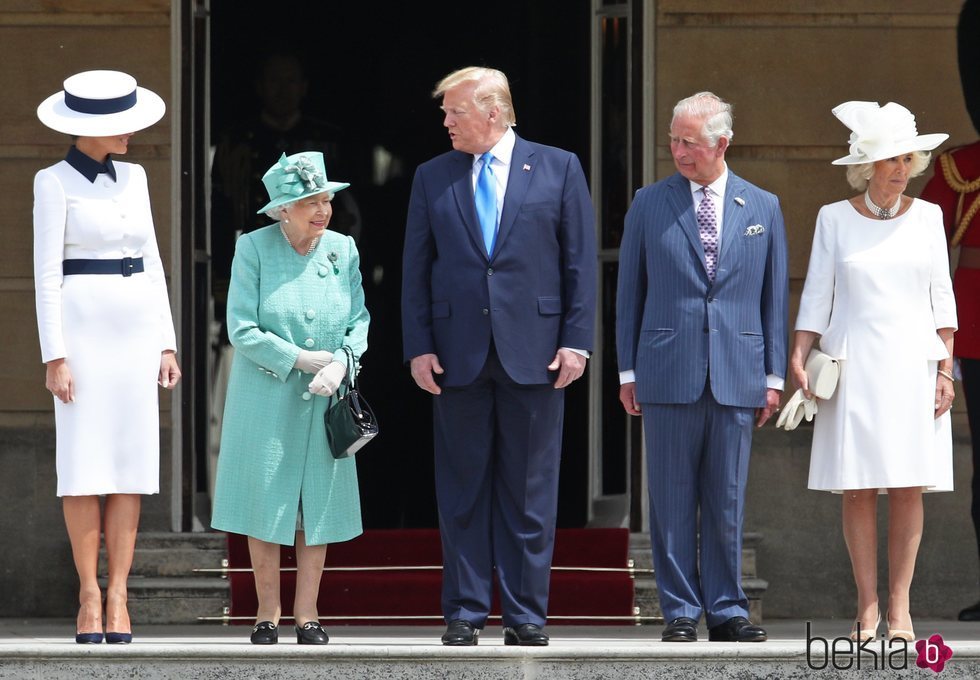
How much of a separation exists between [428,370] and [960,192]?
288cm

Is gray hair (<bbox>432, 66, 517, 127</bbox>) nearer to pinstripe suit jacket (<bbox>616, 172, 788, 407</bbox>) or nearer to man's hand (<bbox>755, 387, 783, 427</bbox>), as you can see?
pinstripe suit jacket (<bbox>616, 172, 788, 407</bbox>)

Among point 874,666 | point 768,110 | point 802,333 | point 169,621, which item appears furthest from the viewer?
point 768,110

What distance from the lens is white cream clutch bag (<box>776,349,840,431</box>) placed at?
6551 mm

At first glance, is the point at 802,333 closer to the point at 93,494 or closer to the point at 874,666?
the point at 874,666

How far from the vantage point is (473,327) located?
20.7 feet

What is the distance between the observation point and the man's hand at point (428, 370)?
20.9 ft

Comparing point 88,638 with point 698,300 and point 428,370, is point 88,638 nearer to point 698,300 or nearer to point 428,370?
point 428,370

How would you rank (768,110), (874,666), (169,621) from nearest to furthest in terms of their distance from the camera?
(874,666)
(169,621)
(768,110)

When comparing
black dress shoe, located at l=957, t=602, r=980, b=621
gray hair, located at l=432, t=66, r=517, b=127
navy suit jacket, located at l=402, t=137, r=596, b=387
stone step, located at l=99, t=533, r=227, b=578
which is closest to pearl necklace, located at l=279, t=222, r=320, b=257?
navy suit jacket, located at l=402, t=137, r=596, b=387

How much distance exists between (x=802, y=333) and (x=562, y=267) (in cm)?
92

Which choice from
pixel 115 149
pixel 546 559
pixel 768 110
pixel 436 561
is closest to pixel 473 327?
pixel 546 559

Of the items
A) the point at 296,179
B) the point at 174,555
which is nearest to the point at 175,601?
the point at 174,555

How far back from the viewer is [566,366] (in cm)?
634

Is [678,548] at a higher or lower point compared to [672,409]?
lower
